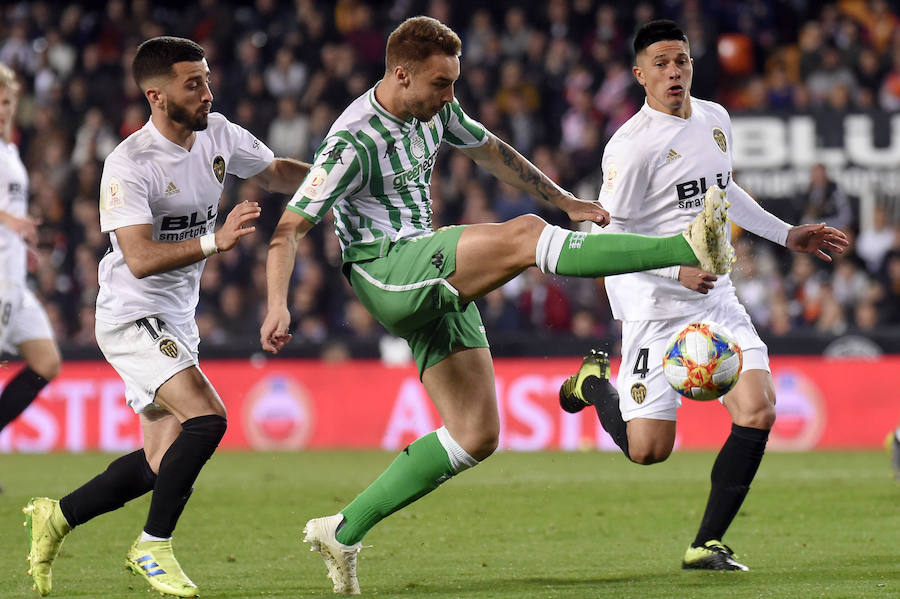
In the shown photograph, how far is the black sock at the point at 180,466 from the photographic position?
5355 millimetres

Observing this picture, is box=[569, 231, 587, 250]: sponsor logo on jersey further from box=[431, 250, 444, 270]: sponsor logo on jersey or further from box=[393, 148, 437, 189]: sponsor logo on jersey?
box=[393, 148, 437, 189]: sponsor logo on jersey

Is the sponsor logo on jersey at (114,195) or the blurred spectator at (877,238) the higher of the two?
the sponsor logo on jersey at (114,195)

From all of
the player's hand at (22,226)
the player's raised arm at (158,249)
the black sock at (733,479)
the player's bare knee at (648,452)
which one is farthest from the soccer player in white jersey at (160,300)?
the player's hand at (22,226)

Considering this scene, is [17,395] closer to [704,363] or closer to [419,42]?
[419,42]

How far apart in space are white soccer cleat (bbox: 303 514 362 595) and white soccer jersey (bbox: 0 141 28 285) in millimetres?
4043

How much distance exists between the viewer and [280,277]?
16.2ft

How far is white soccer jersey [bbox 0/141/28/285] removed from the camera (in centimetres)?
870

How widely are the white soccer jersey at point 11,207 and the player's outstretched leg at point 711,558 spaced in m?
4.94

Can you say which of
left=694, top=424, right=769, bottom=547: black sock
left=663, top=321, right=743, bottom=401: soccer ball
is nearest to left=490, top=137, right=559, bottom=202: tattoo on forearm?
left=663, top=321, right=743, bottom=401: soccer ball

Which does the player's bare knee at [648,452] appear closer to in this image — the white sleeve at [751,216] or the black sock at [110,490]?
the white sleeve at [751,216]

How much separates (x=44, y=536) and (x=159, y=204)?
1.49m

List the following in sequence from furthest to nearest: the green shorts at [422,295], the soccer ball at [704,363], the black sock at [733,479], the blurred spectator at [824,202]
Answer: the blurred spectator at [824,202], the black sock at [733,479], the soccer ball at [704,363], the green shorts at [422,295]

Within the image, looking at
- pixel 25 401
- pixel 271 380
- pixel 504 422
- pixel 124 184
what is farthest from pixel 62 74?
pixel 124 184

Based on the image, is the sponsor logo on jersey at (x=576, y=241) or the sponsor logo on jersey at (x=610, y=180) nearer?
the sponsor logo on jersey at (x=576, y=241)
